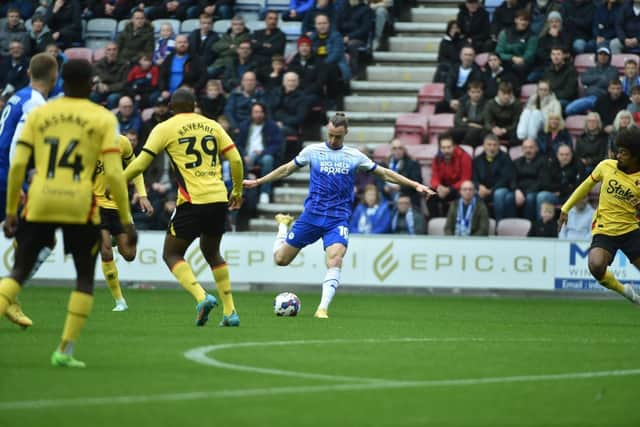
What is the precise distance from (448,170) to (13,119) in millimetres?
11914

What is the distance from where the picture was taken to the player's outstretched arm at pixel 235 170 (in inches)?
525

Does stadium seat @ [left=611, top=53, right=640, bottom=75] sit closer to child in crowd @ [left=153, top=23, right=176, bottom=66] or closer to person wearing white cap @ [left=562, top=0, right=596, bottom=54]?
person wearing white cap @ [left=562, top=0, right=596, bottom=54]

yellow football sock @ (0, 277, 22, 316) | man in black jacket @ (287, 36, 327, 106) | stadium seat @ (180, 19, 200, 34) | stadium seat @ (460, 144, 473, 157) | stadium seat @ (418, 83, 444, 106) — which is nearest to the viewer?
yellow football sock @ (0, 277, 22, 316)

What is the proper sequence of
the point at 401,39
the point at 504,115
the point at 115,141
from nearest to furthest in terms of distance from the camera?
1. the point at 115,141
2. the point at 504,115
3. the point at 401,39

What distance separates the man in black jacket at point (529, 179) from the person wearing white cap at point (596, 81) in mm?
1600

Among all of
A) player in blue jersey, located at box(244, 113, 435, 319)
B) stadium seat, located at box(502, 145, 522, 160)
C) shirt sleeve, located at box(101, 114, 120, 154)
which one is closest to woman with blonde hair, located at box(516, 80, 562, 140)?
stadium seat, located at box(502, 145, 522, 160)

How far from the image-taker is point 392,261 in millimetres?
21984

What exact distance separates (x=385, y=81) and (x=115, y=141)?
18.8 meters

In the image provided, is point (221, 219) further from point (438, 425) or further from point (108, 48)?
point (108, 48)

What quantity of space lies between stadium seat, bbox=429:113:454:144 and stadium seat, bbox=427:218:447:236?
94.9 inches

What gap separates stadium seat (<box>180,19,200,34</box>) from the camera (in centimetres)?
2891

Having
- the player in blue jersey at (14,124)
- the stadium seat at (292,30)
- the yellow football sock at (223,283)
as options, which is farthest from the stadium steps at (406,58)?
the player in blue jersey at (14,124)

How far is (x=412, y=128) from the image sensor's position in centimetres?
2539

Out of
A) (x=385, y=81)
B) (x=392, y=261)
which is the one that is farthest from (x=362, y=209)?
(x=385, y=81)
